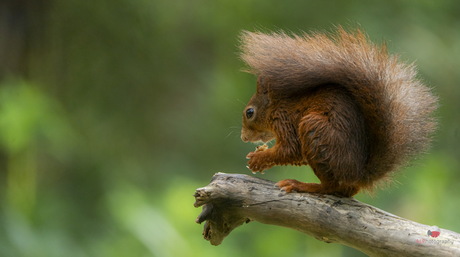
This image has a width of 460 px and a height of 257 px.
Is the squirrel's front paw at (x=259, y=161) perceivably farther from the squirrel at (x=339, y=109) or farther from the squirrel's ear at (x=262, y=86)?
the squirrel's ear at (x=262, y=86)

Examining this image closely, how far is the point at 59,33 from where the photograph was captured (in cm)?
670

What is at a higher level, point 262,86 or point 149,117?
point 149,117

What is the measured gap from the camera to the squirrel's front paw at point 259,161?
10.6 ft

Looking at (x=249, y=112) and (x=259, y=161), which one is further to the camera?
(x=249, y=112)

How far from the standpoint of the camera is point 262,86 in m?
3.37

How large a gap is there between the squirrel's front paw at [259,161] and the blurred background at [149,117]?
192cm

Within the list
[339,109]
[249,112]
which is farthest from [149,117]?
[339,109]

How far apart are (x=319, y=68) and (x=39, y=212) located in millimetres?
3388

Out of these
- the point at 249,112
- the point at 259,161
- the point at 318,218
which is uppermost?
the point at 249,112

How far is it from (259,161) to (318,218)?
0.35 metres


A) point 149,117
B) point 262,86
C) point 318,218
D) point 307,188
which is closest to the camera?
point 318,218

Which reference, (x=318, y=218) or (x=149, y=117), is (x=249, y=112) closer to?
(x=318, y=218)

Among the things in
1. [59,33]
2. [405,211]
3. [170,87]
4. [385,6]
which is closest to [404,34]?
[385,6]

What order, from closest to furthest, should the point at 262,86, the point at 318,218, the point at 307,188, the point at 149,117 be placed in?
the point at 318,218
the point at 307,188
the point at 262,86
the point at 149,117
